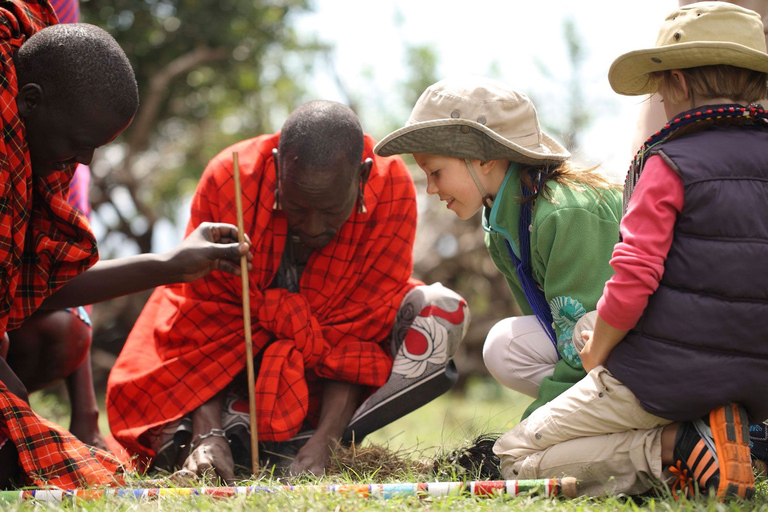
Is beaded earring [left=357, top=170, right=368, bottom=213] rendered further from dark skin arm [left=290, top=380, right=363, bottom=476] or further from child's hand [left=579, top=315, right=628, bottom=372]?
child's hand [left=579, top=315, right=628, bottom=372]

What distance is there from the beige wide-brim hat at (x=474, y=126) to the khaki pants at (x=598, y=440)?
3.16 feet

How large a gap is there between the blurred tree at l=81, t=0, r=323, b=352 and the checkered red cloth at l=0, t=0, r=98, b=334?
4.63 meters

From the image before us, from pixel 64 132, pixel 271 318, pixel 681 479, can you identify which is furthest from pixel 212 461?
pixel 681 479

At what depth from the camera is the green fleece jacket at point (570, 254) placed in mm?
3053

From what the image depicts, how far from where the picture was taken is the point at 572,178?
130 inches

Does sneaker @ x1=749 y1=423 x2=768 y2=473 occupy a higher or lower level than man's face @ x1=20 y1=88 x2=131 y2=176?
lower

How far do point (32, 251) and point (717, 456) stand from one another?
8.33 feet

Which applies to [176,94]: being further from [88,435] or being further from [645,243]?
[645,243]

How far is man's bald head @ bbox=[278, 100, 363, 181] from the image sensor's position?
3.47 m

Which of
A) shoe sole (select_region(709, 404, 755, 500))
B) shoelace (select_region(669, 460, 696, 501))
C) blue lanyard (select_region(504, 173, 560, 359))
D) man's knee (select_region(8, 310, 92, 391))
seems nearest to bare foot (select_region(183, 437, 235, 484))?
man's knee (select_region(8, 310, 92, 391))

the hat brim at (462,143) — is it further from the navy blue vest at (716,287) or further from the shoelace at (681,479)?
the shoelace at (681,479)

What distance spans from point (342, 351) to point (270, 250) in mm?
553

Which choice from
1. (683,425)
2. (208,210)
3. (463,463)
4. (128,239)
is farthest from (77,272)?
(128,239)

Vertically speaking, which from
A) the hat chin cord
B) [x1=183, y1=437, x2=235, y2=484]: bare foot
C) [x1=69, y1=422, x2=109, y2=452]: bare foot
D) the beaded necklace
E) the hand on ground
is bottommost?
[x1=69, y1=422, x2=109, y2=452]: bare foot
